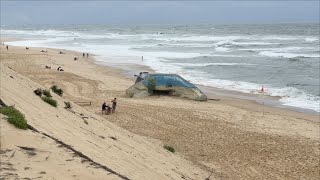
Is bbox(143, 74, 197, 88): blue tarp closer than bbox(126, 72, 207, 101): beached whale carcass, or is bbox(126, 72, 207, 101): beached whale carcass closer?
bbox(126, 72, 207, 101): beached whale carcass

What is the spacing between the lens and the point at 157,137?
52.0 feet

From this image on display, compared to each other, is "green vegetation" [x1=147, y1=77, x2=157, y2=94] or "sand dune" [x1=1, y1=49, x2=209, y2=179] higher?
"sand dune" [x1=1, y1=49, x2=209, y2=179]

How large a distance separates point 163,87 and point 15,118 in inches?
715

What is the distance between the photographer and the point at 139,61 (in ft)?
154

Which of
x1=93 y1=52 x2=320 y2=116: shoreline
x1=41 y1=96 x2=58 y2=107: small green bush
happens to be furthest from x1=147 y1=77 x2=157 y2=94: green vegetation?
x1=41 y1=96 x2=58 y2=107: small green bush

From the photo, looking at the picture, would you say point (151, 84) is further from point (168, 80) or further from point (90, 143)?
point (90, 143)

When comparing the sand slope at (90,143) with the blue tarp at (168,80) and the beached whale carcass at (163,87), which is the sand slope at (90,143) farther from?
the blue tarp at (168,80)

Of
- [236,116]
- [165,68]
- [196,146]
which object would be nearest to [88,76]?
[165,68]

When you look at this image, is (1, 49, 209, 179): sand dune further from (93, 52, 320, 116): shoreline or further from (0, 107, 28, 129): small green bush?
(93, 52, 320, 116): shoreline

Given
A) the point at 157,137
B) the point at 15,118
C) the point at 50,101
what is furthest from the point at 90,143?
the point at 157,137

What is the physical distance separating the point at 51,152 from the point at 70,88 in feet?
65.8

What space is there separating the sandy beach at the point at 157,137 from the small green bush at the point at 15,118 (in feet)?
0.54

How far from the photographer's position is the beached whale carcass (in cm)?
2572

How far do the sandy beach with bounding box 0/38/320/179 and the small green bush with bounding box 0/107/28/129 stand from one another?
0.16m
